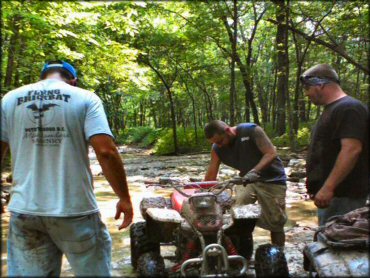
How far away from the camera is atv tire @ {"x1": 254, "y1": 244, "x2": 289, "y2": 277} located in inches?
137

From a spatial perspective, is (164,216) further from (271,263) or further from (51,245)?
(51,245)

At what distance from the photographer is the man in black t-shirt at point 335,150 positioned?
3.17 metres

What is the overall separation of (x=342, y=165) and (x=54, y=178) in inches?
82.6

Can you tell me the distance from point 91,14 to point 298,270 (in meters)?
7.77

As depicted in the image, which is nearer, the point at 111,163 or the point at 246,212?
the point at 111,163

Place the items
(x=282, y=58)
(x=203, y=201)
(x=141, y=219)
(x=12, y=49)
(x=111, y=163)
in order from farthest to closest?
1. (x=282, y=58)
2. (x=12, y=49)
3. (x=141, y=219)
4. (x=203, y=201)
5. (x=111, y=163)

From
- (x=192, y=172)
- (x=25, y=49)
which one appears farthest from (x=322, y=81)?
(x=192, y=172)

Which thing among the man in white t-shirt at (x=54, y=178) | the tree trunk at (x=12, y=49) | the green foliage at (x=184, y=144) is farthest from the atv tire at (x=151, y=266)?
the green foliage at (x=184, y=144)

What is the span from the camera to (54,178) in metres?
2.47

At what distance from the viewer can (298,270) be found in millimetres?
4543

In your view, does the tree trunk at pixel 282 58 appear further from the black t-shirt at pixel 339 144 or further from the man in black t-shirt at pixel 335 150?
the black t-shirt at pixel 339 144

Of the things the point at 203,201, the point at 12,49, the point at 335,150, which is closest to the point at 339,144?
the point at 335,150

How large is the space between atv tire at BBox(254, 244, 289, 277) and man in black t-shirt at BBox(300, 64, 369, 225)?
1.67ft

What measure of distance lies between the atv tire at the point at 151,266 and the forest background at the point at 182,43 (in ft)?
14.0
